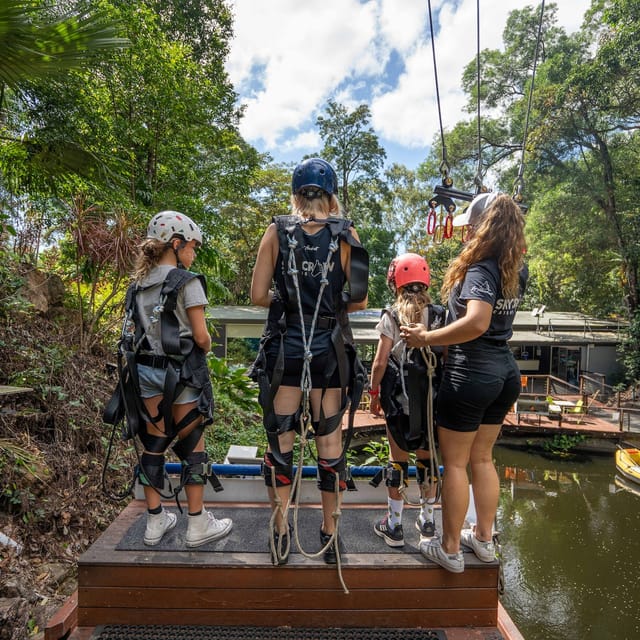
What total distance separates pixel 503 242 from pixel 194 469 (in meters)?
1.79

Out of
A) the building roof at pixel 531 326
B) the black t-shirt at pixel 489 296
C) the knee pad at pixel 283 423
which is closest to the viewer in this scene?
the black t-shirt at pixel 489 296

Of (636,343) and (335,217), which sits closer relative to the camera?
(335,217)

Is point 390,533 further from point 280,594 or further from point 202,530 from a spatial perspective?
point 202,530

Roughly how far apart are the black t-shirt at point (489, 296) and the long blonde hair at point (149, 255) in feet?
4.63

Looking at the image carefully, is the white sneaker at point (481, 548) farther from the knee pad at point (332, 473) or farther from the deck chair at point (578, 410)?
the deck chair at point (578, 410)

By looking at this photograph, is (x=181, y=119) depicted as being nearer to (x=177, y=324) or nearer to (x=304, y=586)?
(x=177, y=324)

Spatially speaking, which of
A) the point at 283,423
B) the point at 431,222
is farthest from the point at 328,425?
the point at 431,222

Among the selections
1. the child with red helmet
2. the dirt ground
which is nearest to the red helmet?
the child with red helmet

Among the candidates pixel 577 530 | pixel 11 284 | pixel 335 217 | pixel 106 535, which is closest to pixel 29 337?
pixel 11 284

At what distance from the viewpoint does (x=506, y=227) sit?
5.94ft

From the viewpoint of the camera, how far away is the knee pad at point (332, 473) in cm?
188

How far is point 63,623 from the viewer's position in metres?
1.84

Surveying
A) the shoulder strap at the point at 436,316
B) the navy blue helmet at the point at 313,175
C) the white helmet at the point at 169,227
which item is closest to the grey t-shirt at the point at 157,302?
the white helmet at the point at 169,227

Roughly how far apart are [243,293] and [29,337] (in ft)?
51.6
